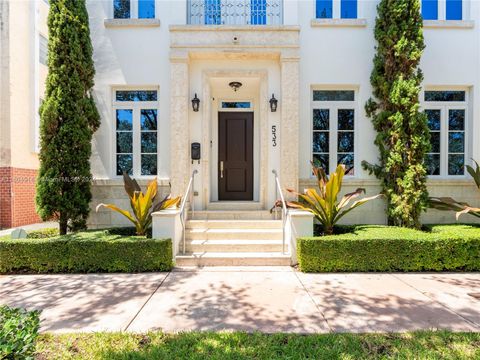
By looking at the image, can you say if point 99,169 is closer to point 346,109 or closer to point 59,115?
point 59,115

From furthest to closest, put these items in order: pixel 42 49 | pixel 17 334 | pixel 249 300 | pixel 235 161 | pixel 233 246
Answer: pixel 42 49 → pixel 235 161 → pixel 233 246 → pixel 249 300 → pixel 17 334

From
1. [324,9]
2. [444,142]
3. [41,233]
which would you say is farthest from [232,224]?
[324,9]

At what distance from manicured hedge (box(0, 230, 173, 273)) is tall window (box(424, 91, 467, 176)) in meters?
6.72

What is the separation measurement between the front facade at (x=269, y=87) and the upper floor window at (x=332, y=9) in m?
0.02

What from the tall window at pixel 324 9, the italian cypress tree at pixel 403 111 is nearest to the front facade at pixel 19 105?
the tall window at pixel 324 9

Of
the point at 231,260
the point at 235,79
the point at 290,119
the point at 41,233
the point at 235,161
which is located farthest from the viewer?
the point at 235,161

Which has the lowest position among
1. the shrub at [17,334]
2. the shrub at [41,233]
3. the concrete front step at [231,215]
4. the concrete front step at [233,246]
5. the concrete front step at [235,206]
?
the concrete front step at [233,246]

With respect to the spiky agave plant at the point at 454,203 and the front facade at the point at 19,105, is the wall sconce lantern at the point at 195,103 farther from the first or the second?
the spiky agave plant at the point at 454,203

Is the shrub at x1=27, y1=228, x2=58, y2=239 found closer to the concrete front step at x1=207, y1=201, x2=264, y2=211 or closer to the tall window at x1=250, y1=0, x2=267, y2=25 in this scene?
the concrete front step at x1=207, y1=201, x2=264, y2=211

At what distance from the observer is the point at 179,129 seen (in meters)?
6.37

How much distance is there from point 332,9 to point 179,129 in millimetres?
4799

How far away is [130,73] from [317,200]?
526 centimetres

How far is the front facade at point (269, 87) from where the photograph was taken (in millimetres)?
6379

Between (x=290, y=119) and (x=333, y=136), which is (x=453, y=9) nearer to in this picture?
(x=333, y=136)
